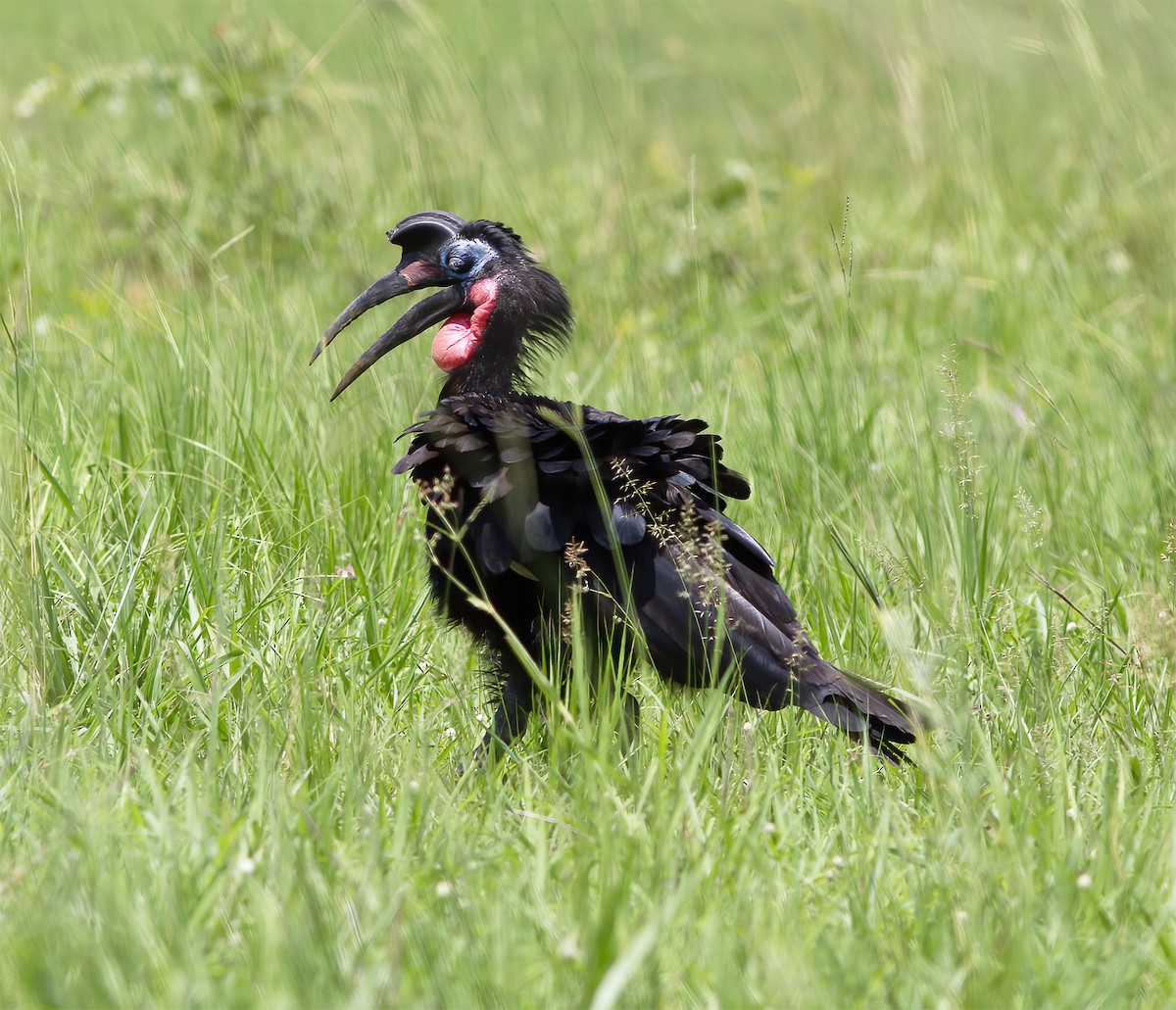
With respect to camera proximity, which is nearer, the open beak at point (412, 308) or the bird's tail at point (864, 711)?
the bird's tail at point (864, 711)

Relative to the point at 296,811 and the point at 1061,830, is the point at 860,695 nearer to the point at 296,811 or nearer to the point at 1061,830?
the point at 1061,830

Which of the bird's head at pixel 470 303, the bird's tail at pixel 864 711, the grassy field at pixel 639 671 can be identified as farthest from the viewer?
the bird's head at pixel 470 303

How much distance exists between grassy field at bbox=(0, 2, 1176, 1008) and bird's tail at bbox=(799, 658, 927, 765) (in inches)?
2.8

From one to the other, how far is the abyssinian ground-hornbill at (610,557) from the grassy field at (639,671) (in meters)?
0.12

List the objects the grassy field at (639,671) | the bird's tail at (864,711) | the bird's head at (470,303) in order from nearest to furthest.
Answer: the grassy field at (639,671) → the bird's tail at (864,711) → the bird's head at (470,303)

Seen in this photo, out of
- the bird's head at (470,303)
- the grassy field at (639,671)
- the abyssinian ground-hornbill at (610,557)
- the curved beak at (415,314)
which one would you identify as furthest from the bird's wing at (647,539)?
the curved beak at (415,314)

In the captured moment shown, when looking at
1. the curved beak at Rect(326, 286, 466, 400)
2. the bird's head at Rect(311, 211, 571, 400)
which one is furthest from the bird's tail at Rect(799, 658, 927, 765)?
the curved beak at Rect(326, 286, 466, 400)

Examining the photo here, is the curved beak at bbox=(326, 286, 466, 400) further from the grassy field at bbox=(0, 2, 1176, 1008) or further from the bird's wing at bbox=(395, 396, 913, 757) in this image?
the bird's wing at bbox=(395, 396, 913, 757)

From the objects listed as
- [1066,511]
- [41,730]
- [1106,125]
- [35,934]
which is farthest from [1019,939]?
[1106,125]

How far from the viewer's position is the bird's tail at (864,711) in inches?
99.6

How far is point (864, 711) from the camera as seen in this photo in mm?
2531

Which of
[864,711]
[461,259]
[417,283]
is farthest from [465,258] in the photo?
[864,711]

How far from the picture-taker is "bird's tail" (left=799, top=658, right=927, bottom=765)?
253 cm

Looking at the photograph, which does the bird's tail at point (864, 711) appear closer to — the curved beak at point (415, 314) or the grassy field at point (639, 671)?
the grassy field at point (639, 671)
